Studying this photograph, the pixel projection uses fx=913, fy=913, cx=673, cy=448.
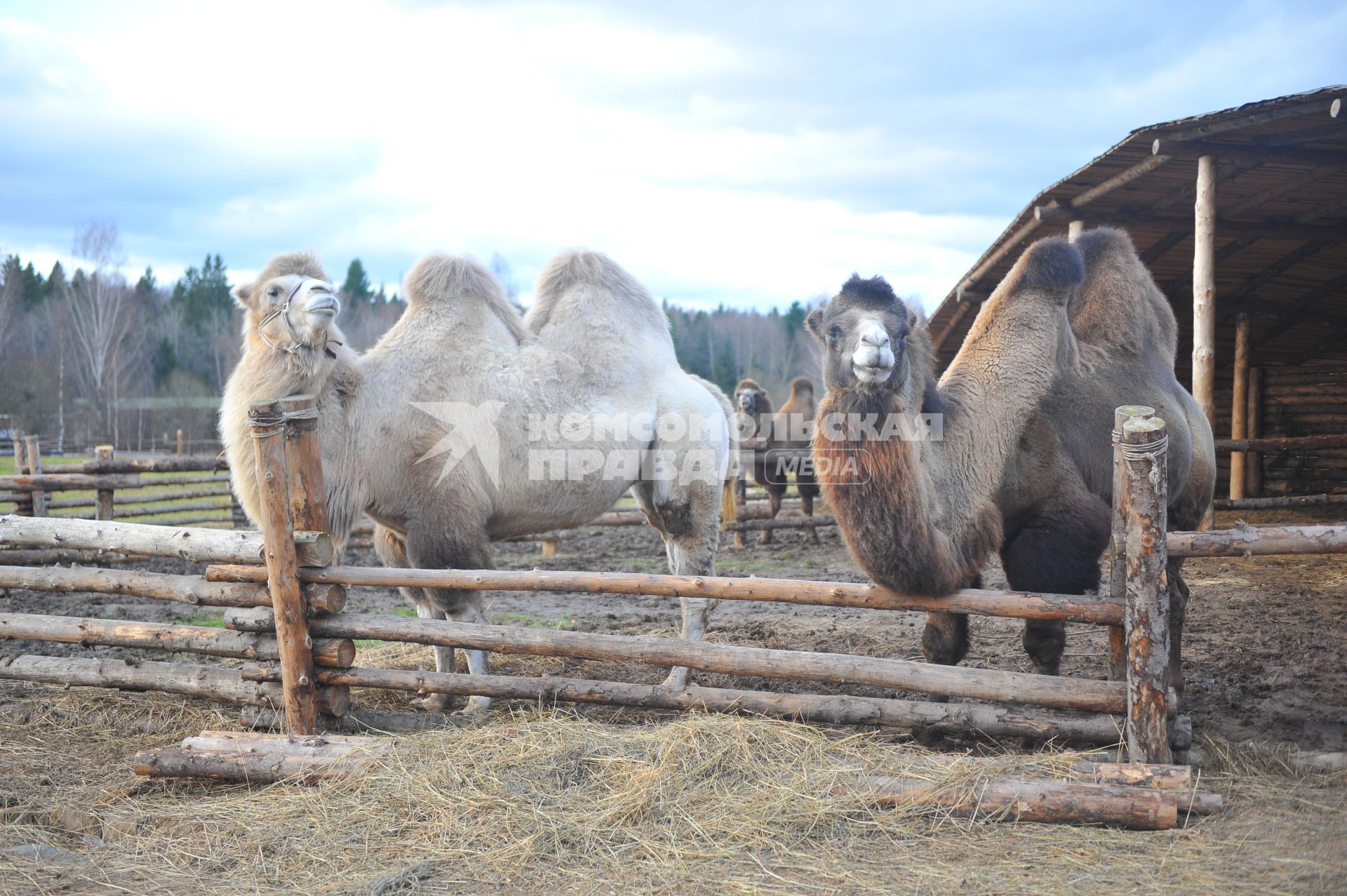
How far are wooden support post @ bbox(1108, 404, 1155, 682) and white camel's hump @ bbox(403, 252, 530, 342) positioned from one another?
3405 mm

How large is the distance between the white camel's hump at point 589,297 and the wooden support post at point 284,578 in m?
1.95

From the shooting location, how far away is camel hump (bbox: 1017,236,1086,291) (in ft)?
15.0

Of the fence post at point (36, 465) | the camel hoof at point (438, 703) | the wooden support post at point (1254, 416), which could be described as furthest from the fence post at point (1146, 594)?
the wooden support post at point (1254, 416)

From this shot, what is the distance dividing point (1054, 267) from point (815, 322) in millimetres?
1338

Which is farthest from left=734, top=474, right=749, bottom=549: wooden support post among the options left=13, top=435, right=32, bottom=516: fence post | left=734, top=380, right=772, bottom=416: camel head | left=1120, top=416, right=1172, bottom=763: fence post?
left=1120, top=416, right=1172, bottom=763: fence post

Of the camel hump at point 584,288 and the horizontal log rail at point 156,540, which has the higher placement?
the camel hump at point 584,288

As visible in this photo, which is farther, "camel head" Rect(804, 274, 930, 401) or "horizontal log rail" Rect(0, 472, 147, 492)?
"horizontal log rail" Rect(0, 472, 147, 492)

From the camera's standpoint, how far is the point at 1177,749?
3705 mm

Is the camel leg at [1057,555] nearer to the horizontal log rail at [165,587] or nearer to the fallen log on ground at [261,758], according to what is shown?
the fallen log on ground at [261,758]

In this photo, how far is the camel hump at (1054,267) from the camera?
457 centimetres

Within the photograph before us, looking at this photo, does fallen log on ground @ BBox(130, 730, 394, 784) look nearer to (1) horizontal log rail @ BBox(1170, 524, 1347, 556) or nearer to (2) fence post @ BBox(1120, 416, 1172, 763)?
(2) fence post @ BBox(1120, 416, 1172, 763)

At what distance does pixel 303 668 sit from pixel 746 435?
416 inches

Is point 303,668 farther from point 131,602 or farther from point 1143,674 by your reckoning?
point 131,602

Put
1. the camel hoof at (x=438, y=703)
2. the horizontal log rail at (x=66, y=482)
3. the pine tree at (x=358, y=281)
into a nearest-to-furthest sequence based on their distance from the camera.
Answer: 1. the camel hoof at (x=438, y=703)
2. the horizontal log rail at (x=66, y=482)
3. the pine tree at (x=358, y=281)
